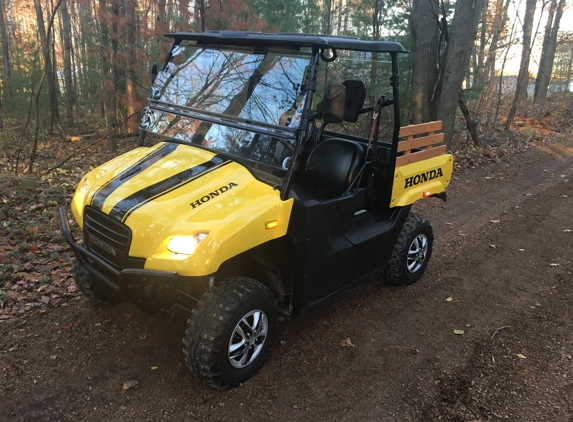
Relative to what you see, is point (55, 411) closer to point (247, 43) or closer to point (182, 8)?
point (247, 43)

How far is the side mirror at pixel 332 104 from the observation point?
2727mm

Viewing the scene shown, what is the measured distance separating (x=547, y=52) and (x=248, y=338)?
19.9 metres

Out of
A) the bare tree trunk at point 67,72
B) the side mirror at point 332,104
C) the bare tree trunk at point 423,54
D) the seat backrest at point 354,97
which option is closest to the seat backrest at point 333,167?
the seat backrest at point 354,97

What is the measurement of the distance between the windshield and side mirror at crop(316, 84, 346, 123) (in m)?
0.22

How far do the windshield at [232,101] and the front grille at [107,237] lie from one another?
2.98 ft

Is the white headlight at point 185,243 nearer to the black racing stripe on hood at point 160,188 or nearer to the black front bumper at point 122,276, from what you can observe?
the black front bumper at point 122,276

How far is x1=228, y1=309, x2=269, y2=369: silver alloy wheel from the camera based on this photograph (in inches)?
110

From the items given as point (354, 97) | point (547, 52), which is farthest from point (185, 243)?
point (547, 52)

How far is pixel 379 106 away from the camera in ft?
12.3

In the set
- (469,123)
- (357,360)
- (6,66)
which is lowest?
(357,360)

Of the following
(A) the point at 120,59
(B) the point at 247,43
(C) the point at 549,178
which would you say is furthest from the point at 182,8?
(C) the point at 549,178

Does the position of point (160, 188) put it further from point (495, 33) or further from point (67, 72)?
point (495, 33)

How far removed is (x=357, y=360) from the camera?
3160 millimetres

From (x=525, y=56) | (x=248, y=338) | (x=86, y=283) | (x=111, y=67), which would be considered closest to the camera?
(x=248, y=338)
